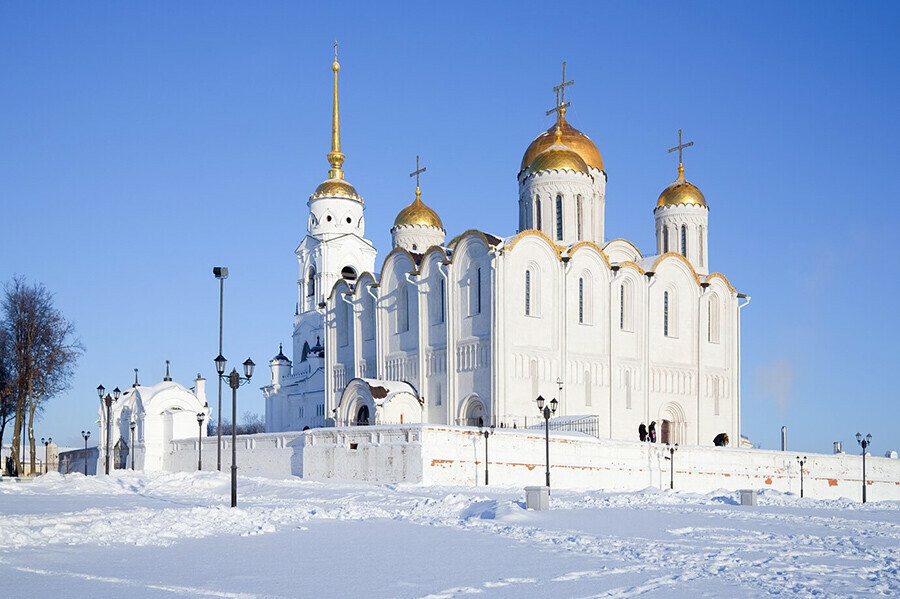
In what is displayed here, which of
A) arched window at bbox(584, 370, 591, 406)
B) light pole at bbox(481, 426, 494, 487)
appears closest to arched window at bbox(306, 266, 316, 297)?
arched window at bbox(584, 370, 591, 406)

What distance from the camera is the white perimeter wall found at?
31.6 metres

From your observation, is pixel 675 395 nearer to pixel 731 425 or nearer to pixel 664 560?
pixel 731 425

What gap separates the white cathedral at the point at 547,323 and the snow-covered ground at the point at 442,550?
65.1ft

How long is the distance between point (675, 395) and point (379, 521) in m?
31.9

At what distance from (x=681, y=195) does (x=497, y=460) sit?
2497 cm

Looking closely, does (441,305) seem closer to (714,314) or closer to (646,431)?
(646,431)

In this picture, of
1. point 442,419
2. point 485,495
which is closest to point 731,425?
point 442,419

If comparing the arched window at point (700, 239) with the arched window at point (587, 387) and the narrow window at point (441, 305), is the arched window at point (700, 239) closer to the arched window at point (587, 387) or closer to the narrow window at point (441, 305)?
the arched window at point (587, 387)

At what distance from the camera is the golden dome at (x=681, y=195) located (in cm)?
5266

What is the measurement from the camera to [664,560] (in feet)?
40.0

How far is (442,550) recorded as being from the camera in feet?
42.7

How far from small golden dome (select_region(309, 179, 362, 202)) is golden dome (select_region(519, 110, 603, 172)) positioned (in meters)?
12.9

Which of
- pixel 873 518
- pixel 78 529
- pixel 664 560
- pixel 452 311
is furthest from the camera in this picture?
pixel 452 311

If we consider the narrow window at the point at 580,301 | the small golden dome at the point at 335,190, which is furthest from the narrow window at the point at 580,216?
the small golden dome at the point at 335,190
